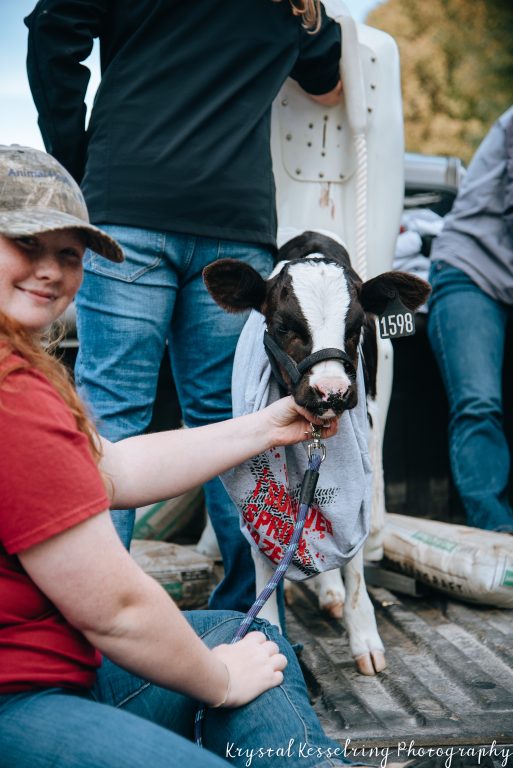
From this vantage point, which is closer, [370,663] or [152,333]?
[152,333]

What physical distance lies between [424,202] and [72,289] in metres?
5.10

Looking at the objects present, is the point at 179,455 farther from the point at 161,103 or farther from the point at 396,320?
the point at 161,103

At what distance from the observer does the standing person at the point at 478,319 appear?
422cm

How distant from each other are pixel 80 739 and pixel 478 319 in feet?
11.5

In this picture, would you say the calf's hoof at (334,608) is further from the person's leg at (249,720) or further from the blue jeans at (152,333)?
the person's leg at (249,720)

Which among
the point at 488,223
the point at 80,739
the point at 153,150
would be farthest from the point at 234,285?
the point at 488,223

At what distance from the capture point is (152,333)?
9.35 feet

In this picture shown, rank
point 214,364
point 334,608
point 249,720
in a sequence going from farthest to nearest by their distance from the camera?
point 334,608 < point 214,364 < point 249,720

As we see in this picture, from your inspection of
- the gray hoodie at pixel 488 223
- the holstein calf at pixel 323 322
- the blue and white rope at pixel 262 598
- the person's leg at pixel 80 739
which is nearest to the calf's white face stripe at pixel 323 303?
the holstein calf at pixel 323 322

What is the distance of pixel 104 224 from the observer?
2.77 meters

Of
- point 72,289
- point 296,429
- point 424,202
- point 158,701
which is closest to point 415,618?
point 296,429

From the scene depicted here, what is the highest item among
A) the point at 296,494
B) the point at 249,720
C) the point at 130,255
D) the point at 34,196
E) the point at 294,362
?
the point at 34,196

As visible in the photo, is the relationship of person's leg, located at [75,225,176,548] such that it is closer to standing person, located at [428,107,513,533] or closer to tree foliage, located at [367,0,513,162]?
standing person, located at [428,107,513,533]

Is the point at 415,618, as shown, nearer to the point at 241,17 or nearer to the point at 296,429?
the point at 296,429
